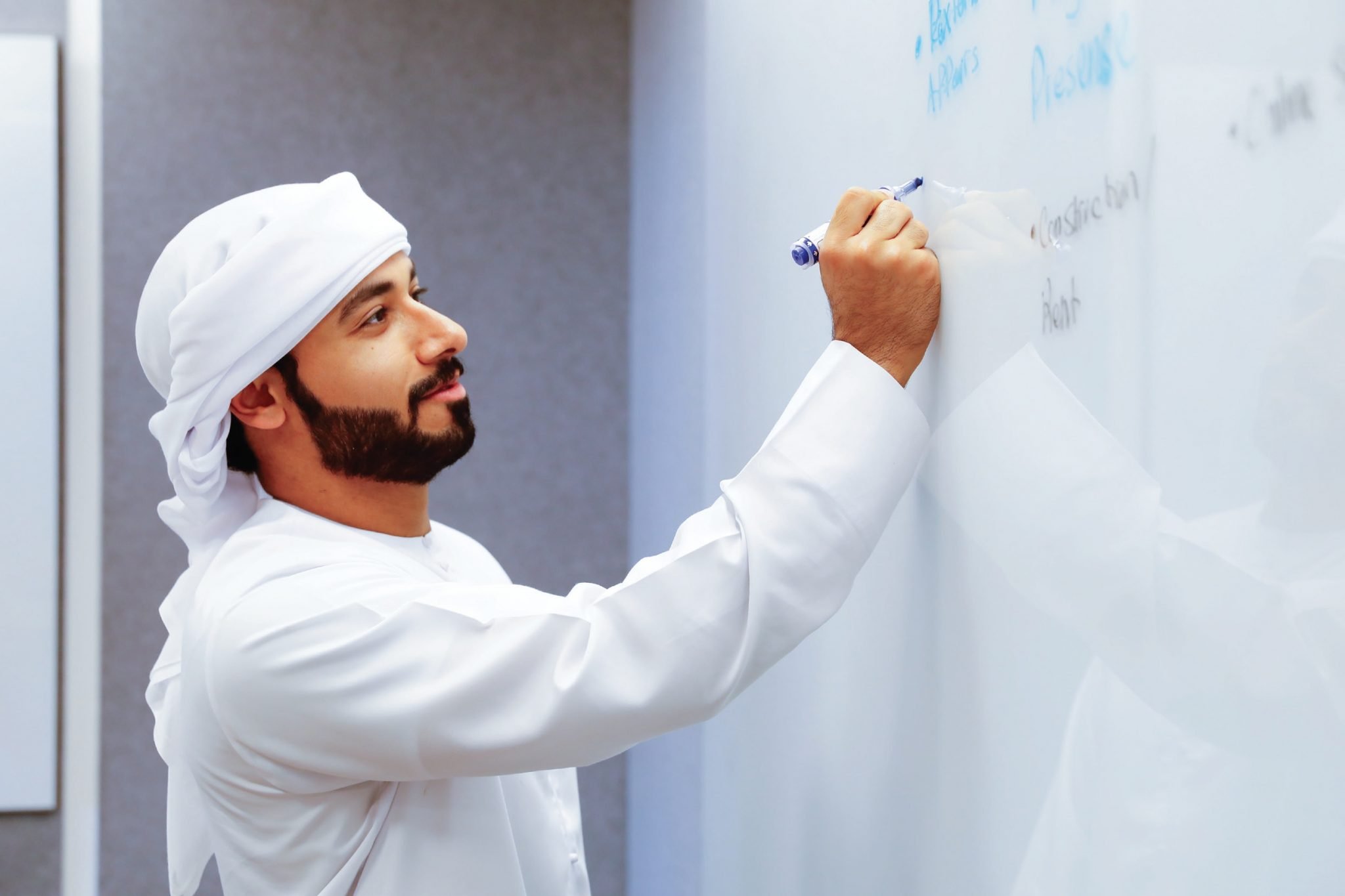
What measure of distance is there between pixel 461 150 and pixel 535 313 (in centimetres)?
32

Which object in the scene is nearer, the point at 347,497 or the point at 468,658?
the point at 468,658

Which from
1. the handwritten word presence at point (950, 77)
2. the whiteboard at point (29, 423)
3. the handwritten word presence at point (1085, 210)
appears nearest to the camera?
the handwritten word presence at point (1085, 210)

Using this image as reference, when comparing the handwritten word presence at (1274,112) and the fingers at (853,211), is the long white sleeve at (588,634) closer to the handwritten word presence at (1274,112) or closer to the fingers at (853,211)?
the fingers at (853,211)

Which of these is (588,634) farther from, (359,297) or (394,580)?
(359,297)

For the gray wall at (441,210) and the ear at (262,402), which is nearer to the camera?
the ear at (262,402)

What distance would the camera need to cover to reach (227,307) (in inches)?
39.6

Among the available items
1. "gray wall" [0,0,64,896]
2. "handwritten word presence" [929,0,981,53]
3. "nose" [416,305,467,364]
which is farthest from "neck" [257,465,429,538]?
"gray wall" [0,0,64,896]

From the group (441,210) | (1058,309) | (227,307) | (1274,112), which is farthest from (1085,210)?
(441,210)

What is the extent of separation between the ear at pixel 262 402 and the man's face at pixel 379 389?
1 centimetres

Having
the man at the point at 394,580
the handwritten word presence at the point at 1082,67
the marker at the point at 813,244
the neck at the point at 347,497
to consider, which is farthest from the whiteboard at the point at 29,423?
the handwritten word presence at the point at 1082,67

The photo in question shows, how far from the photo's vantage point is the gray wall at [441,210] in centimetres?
201

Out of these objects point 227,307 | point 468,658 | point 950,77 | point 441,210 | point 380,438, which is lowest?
point 468,658

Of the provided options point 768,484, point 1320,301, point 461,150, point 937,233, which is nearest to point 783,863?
point 768,484

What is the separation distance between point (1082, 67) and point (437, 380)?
2.14ft
